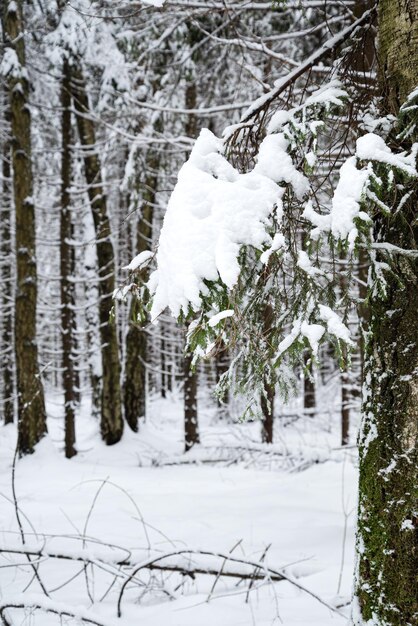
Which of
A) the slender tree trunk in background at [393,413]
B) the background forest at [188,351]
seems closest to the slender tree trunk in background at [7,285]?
the background forest at [188,351]

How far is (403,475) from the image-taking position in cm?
227

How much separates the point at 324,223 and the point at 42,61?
1185cm

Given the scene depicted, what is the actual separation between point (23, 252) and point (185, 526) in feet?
22.3

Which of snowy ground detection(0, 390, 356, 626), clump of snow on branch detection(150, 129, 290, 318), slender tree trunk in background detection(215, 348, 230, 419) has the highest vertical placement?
clump of snow on branch detection(150, 129, 290, 318)

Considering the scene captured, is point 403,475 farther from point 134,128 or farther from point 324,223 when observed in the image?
point 134,128

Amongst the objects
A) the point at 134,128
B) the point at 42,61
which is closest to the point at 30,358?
the point at 134,128

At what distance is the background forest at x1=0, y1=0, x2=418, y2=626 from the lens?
255cm

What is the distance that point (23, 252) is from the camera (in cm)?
998

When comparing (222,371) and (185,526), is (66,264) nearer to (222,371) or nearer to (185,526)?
(185,526)

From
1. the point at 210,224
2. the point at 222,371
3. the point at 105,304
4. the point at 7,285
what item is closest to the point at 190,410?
the point at 105,304

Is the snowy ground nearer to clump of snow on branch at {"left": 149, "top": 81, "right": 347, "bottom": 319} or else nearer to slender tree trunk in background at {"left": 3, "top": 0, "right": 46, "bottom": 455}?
slender tree trunk in background at {"left": 3, "top": 0, "right": 46, "bottom": 455}

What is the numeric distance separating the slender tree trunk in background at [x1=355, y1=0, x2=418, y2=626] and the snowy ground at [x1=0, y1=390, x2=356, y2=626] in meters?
0.98

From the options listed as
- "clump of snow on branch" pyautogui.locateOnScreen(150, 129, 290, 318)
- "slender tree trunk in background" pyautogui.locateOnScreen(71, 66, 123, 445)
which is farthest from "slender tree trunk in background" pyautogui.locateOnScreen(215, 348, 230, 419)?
"slender tree trunk in background" pyautogui.locateOnScreen(71, 66, 123, 445)

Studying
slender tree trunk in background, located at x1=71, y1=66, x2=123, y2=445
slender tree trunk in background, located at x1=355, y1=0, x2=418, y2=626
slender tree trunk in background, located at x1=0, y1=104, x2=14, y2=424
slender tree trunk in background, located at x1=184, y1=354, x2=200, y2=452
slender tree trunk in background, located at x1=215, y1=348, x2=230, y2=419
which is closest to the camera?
slender tree trunk in background, located at x1=355, y1=0, x2=418, y2=626
